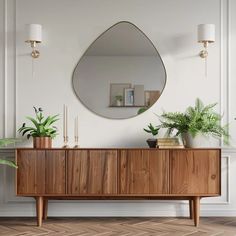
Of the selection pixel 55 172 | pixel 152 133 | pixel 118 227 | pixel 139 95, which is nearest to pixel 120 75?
pixel 139 95

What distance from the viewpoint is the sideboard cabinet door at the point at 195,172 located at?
379 cm

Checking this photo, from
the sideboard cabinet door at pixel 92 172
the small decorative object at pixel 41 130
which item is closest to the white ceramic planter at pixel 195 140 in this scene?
the sideboard cabinet door at pixel 92 172

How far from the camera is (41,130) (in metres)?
3.96

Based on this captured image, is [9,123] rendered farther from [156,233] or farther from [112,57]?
[156,233]

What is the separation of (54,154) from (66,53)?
1.07m

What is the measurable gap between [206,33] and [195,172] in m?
1.33

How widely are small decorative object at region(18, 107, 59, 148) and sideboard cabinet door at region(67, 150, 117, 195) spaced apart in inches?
11.2

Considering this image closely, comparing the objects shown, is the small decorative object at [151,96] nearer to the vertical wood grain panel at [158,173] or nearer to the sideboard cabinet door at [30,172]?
the vertical wood grain panel at [158,173]

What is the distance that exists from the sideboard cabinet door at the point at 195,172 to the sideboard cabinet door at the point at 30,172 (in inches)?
45.0

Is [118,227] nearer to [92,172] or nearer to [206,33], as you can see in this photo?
[92,172]

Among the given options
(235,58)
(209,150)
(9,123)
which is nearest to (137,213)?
(209,150)

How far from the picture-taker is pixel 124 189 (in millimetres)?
3785

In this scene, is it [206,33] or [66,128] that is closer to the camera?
[206,33]

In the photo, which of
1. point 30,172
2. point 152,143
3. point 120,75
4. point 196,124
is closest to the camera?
point 30,172
